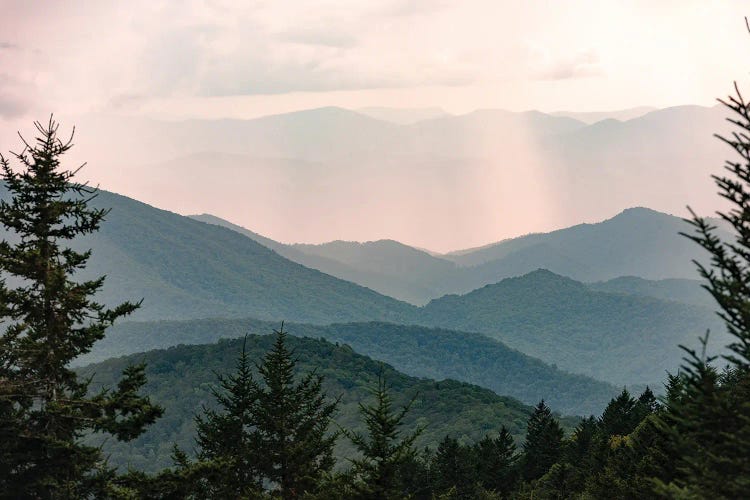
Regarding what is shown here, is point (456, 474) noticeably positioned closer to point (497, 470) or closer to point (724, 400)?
point (497, 470)

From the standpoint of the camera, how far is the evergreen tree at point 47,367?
99.9 feet

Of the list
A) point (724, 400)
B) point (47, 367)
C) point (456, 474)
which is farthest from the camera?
point (456, 474)

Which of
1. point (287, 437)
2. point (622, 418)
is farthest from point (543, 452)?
point (287, 437)

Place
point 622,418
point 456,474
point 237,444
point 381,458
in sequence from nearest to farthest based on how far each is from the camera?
point 381,458, point 237,444, point 456,474, point 622,418

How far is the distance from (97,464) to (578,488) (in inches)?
2264

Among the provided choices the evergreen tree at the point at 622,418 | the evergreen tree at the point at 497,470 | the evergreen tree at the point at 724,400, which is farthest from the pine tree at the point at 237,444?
the evergreen tree at the point at 497,470

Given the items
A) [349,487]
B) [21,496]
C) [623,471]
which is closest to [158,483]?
[21,496]

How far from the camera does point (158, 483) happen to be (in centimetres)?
3162

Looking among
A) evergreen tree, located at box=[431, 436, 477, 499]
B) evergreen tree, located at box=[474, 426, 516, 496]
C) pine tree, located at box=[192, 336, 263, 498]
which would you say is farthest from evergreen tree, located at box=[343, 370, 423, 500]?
evergreen tree, located at box=[474, 426, 516, 496]

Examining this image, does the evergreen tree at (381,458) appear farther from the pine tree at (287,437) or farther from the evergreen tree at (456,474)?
the evergreen tree at (456,474)

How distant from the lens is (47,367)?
31094 millimetres

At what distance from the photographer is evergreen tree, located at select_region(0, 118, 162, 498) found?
1198 inches

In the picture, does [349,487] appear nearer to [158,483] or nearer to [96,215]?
[158,483]

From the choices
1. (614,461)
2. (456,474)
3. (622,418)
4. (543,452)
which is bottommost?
(456,474)
